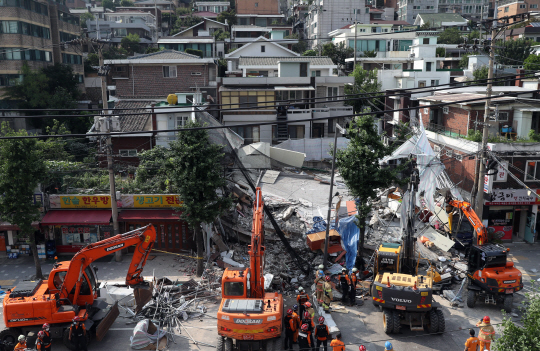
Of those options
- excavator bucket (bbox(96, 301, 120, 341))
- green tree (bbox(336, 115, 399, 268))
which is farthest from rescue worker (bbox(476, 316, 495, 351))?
excavator bucket (bbox(96, 301, 120, 341))

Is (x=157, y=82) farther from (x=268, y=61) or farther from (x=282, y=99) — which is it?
(x=282, y=99)

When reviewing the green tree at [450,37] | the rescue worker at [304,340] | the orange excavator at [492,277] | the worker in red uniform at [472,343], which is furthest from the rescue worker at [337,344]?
the green tree at [450,37]

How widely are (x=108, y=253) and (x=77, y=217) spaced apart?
824cm

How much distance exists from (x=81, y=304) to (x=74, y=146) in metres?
21.9

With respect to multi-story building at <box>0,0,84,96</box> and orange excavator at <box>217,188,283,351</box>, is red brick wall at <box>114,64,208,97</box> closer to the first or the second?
multi-story building at <box>0,0,84,96</box>

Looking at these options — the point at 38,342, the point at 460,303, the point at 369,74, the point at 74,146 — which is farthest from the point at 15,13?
the point at 460,303

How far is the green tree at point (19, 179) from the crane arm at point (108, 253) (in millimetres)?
6790

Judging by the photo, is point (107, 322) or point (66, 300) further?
point (107, 322)

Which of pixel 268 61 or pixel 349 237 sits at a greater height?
pixel 268 61

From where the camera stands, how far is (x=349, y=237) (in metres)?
21.8

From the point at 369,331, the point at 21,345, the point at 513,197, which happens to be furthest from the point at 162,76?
the point at 369,331

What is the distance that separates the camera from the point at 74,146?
34969 millimetres

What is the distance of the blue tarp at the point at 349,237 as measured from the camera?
2122cm

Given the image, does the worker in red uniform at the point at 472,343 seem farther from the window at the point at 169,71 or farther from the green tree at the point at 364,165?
the window at the point at 169,71
